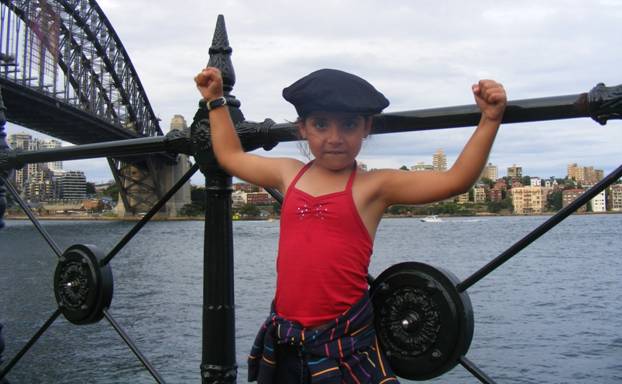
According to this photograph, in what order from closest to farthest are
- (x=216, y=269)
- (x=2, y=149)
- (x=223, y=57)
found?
(x=216, y=269) < (x=223, y=57) < (x=2, y=149)

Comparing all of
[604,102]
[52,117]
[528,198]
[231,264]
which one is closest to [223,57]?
[231,264]

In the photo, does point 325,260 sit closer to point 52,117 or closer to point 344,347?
point 344,347

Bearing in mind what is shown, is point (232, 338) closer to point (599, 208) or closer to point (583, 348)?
point (583, 348)

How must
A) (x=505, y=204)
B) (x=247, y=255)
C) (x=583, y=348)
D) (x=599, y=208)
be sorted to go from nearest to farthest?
(x=583, y=348), (x=247, y=255), (x=505, y=204), (x=599, y=208)

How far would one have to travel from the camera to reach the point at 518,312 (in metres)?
15.0

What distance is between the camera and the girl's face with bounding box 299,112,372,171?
133 centimetres

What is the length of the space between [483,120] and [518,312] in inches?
579

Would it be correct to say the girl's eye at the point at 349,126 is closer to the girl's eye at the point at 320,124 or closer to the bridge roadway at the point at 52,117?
the girl's eye at the point at 320,124

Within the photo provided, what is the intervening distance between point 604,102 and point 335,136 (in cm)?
51

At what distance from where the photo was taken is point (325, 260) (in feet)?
4.23

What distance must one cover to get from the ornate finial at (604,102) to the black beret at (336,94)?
39 cm

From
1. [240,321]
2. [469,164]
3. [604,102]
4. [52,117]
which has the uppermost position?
[52,117]

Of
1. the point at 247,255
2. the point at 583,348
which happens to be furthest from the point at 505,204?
the point at 583,348

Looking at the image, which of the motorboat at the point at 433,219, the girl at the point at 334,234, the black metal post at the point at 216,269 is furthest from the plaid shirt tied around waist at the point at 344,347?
the motorboat at the point at 433,219
